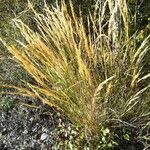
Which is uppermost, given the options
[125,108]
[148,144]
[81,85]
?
[81,85]

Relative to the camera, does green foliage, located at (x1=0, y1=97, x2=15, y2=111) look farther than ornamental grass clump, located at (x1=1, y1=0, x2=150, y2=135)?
Yes

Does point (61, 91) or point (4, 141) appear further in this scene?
point (4, 141)

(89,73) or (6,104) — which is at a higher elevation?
(89,73)

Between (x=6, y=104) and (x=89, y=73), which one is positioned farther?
(x=6, y=104)

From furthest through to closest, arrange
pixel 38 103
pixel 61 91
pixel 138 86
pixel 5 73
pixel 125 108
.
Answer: pixel 5 73 → pixel 38 103 → pixel 138 86 → pixel 125 108 → pixel 61 91

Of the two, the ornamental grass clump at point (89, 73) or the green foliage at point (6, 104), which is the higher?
the ornamental grass clump at point (89, 73)

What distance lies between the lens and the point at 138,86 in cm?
240

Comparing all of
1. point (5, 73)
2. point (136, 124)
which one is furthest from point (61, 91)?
point (5, 73)

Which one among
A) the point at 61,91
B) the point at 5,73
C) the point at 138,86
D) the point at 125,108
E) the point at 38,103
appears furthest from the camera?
the point at 5,73

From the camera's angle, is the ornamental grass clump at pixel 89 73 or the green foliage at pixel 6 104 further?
the green foliage at pixel 6 104

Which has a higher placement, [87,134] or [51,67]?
[51,67]

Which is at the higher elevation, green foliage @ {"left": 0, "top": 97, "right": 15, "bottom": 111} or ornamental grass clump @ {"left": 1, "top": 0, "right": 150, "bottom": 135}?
ornamental grass clump @ {"left": 1, "top": 0, "right": 150, "bottom": 135}

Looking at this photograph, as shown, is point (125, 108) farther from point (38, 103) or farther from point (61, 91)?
point (38, 103)

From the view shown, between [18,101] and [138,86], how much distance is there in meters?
0.82
